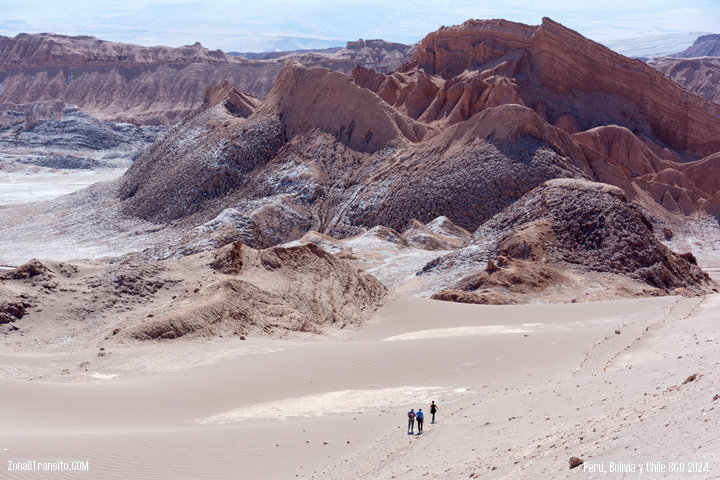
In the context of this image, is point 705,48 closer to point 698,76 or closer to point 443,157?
point 698,76

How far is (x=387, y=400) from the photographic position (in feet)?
41.3

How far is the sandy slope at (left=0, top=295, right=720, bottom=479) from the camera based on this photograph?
830 cm

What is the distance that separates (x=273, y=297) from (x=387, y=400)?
20.5 feet

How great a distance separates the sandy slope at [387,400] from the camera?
830cm

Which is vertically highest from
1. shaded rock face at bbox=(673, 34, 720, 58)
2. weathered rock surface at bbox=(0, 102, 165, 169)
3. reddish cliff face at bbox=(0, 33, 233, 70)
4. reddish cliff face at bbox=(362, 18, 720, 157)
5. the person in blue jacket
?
shaded rock face at bbox=(673, 34, 720, 58)

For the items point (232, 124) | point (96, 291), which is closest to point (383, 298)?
point (96, 291)

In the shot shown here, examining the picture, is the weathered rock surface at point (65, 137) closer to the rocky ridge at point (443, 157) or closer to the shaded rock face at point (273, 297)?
the rocky ridge at point (443, 157)

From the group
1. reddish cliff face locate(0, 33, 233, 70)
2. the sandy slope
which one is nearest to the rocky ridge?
the sandy slope

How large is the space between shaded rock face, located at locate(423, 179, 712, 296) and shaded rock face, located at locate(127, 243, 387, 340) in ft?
15.5

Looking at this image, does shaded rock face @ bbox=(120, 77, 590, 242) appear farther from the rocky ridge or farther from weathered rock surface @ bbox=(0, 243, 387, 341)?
weathered rock surface @ bbox=(0, 243, 387, 341)

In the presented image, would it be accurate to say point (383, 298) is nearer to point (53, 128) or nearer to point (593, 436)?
point (593, 436)

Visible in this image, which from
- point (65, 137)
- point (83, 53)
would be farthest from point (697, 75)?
point (83, 53)

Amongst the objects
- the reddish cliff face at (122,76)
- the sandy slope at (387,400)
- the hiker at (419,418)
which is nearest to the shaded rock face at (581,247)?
the sandy slope at (387,400)

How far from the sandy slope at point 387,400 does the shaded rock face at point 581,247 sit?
19.3 ft
